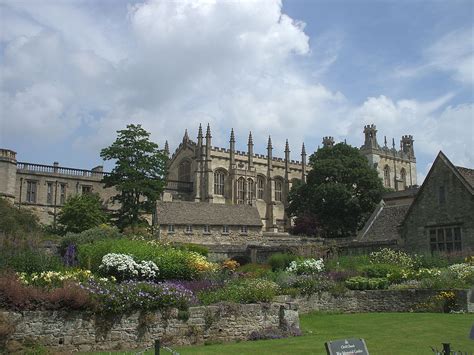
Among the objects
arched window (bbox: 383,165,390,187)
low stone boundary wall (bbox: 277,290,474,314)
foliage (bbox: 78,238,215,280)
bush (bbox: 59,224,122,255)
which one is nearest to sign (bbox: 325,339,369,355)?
low stone boundary wall (bbox: 277,290,474,314)

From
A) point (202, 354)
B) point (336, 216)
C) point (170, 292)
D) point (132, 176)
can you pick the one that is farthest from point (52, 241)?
point (336, 216)

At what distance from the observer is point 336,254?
33.0 meters

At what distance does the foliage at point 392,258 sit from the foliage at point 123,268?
11735mm

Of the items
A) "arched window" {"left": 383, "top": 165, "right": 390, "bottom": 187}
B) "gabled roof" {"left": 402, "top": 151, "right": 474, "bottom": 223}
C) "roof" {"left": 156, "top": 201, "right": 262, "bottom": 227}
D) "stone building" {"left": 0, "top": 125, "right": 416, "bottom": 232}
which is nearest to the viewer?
"gabled roof" {"left": 402, "top": 151, "right": 474, "bottom": 223}

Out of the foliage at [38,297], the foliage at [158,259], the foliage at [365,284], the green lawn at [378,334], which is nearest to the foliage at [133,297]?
the foliage at [38,297]

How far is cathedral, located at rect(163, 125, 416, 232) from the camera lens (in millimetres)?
80375

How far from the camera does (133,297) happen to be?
15523mm

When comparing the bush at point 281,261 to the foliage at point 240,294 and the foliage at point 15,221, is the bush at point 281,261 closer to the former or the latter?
the foliage at point 240,294

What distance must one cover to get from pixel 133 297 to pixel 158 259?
9.44 metres

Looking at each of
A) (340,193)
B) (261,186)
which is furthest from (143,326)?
(261,186)

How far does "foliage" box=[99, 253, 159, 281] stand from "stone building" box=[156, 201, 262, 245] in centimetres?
1906

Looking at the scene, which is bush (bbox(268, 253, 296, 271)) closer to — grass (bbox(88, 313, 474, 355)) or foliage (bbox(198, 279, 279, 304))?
grass (bbox(88, 313, 474, 355))

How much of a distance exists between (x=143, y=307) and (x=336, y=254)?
1927 cm

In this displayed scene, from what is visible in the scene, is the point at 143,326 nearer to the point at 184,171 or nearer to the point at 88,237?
the point at 88,237
